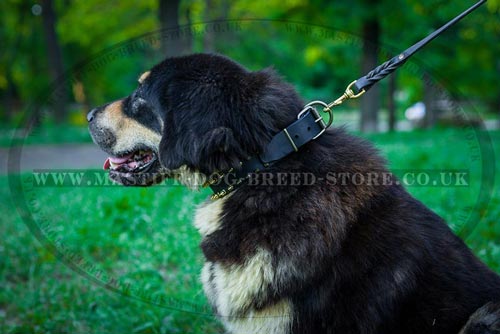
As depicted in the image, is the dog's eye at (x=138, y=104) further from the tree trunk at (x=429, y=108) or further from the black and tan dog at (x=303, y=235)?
the tree trunk at (x=429, y=108)

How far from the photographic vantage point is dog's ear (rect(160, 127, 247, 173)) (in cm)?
266

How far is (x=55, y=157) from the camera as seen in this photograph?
498 inches

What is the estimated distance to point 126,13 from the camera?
20.4m

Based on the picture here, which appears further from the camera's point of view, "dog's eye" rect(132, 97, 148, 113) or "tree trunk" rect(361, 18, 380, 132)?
"tree trunk" rect(361, 18, 380, 132)

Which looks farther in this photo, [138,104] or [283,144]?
[138,104]

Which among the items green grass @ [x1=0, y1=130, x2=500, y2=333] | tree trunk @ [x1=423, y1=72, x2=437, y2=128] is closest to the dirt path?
green grass @ [x1=0, y1=130, x2=500, y2=333]

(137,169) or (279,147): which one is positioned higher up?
(137,169)

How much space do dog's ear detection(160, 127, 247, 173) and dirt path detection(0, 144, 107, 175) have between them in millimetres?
7244

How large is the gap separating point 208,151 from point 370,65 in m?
13.2

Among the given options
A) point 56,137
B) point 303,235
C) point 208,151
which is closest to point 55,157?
point 56,137

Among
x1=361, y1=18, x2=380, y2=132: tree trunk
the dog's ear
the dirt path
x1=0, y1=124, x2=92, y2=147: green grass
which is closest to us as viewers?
the dog's ear

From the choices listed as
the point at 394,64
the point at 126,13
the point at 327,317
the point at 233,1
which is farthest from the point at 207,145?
the point at 233,1

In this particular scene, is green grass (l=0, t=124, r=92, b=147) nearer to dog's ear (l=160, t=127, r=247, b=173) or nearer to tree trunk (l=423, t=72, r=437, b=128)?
dog's ear (l=160, t=127, r=247, b=173)

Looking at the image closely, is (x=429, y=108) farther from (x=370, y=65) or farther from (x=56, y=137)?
(x=56, y=137)
